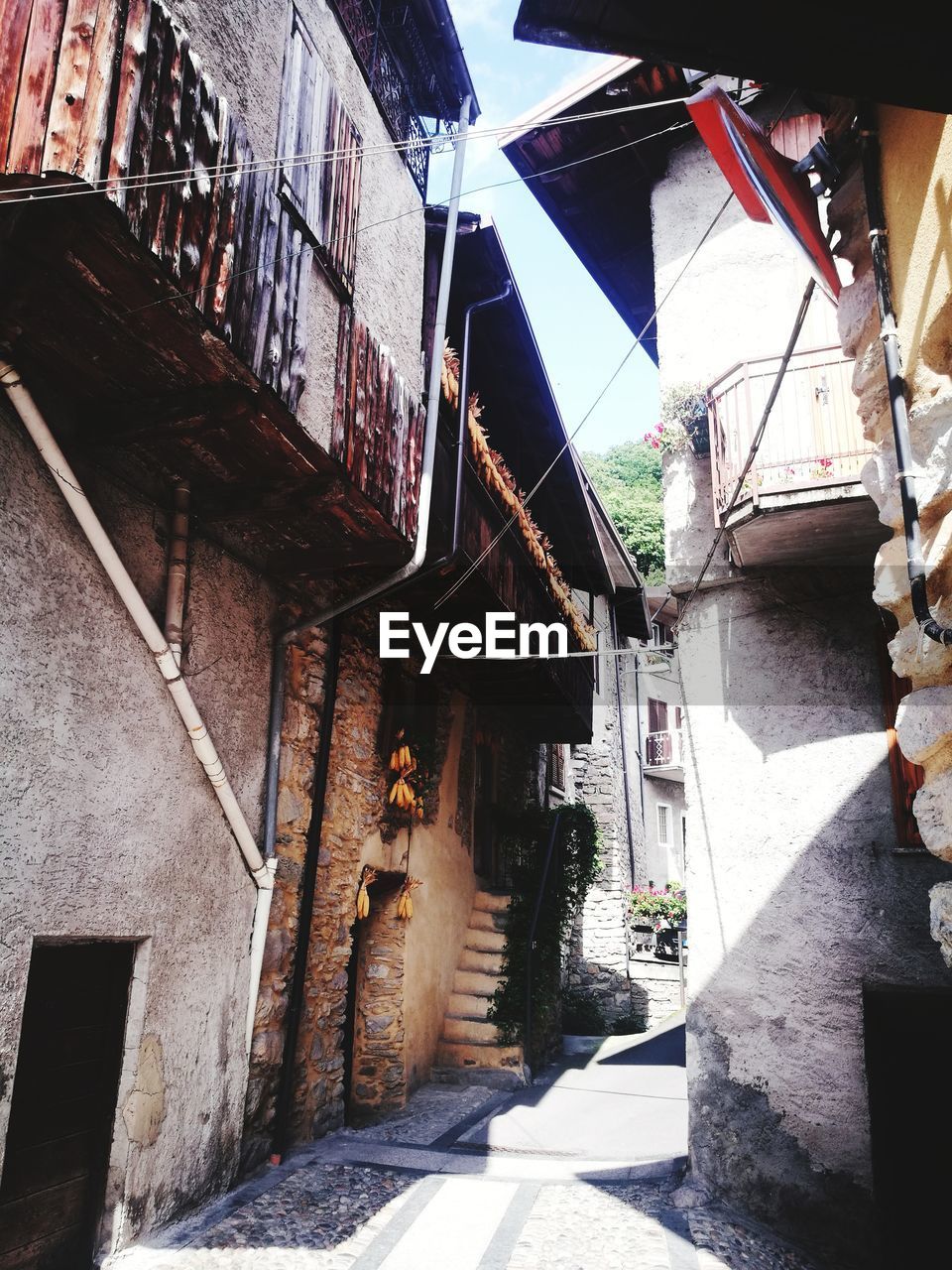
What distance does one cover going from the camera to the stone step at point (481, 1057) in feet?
31.7

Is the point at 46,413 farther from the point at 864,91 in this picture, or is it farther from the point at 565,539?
the point at 565,539

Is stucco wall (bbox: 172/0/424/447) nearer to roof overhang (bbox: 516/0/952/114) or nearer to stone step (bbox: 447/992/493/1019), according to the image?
roof overhang (bbox: 516/0/952/114)

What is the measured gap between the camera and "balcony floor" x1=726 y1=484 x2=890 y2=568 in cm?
578

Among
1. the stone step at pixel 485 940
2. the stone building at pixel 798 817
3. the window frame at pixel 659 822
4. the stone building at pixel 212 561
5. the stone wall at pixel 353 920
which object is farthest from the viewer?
the window frame at pixel 659 822

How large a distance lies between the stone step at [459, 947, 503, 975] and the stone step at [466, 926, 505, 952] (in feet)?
0.19

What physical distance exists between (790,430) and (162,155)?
444 cm

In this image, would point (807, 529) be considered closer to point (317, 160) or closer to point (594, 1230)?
point (317, 160)

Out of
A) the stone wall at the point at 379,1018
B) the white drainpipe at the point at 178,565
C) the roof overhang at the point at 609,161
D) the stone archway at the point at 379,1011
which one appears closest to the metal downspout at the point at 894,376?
the white drainpipe at the point at 178,565

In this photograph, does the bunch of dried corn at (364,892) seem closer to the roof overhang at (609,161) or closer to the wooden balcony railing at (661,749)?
the roof overhang at (609,161)

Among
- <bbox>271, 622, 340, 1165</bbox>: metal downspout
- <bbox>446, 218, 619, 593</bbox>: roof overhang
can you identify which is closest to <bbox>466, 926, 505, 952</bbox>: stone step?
<bbox>271, 622, 340, 1165</bbox>: metal downspout

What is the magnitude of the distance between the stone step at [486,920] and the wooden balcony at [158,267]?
23.5ft

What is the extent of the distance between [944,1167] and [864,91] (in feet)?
19.3

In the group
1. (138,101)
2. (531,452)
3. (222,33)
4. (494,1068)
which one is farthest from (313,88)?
(494,1068)

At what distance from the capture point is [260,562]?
6.33 metres
